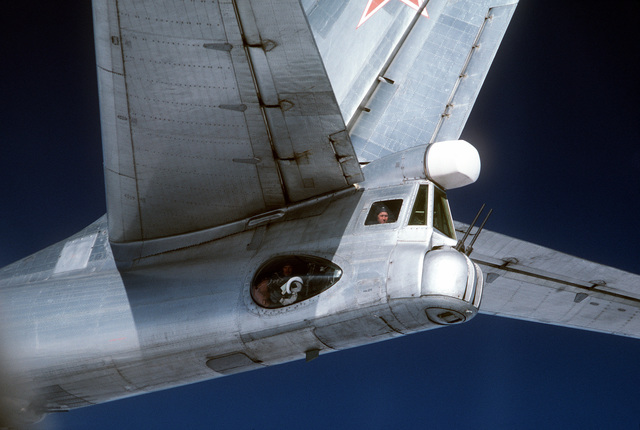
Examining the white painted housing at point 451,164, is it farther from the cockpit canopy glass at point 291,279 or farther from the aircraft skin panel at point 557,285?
the aircraft skin panel at point 557,285

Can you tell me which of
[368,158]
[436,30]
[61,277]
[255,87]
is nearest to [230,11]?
[255,87]

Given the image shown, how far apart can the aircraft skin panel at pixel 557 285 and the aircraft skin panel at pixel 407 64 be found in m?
2.11

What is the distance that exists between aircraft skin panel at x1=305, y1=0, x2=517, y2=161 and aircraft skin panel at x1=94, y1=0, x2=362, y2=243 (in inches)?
118

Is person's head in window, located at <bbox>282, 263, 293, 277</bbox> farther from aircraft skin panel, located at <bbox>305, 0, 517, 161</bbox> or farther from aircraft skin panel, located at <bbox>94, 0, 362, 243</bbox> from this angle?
aircraft skin panel, located at <bbox>305, 0, 517, 161</bbox>

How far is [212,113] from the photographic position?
8.33m

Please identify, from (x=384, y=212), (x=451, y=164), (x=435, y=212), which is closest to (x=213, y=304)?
(x=384, y=212)

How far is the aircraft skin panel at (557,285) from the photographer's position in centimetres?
1123

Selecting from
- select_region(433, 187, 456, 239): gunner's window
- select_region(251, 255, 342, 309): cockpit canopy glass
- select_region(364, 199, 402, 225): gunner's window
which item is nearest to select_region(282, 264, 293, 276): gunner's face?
select_region(251, 255, 342, 309): cockpit canopy glass

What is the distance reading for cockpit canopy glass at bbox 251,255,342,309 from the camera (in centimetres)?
884

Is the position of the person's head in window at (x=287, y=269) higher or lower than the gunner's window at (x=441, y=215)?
lower

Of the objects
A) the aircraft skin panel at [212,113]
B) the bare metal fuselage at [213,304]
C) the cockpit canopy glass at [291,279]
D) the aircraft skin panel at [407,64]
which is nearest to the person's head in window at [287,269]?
the cockpit canopy glass at [291,279]

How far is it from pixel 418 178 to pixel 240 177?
234 cm

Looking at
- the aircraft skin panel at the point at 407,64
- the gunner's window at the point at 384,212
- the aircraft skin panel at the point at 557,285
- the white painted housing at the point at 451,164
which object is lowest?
the gunner's window at the point at 384,212

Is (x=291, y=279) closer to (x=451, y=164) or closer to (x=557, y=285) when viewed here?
(x=451, y=164)
